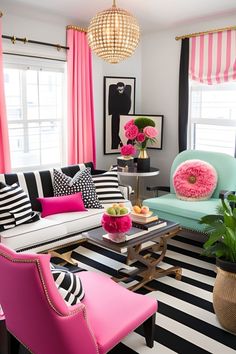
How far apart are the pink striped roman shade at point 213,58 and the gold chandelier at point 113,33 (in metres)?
1.69

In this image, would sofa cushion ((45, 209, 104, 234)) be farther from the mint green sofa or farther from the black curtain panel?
the black curtain panel

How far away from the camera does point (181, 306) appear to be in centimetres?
273

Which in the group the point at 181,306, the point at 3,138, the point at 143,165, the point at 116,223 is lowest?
the point at 181,306

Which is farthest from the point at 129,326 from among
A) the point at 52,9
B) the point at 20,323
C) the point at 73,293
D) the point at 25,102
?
the point at 52,9

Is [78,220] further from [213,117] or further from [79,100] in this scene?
[213,117]

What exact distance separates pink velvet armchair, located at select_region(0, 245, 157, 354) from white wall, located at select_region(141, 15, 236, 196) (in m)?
3.35

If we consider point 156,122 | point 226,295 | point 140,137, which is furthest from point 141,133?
point 226,295

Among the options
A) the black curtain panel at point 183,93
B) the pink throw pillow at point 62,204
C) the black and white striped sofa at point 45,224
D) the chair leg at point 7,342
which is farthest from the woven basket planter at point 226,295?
the black curtain panel at point 183,93

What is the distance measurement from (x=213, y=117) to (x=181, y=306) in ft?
9.05

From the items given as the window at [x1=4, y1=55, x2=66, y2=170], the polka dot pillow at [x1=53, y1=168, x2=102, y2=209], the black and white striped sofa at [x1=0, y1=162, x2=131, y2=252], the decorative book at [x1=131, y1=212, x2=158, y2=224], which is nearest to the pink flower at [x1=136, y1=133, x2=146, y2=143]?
the black and white striped sofa at [x1=0, y1=162, x2=131, y2=252]

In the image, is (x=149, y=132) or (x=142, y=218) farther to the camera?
(x=149, y=132)

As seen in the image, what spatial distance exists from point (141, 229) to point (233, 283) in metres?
0.87

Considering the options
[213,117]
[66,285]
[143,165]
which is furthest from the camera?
[213,117]

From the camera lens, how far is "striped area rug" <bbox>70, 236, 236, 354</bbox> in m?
2.27
